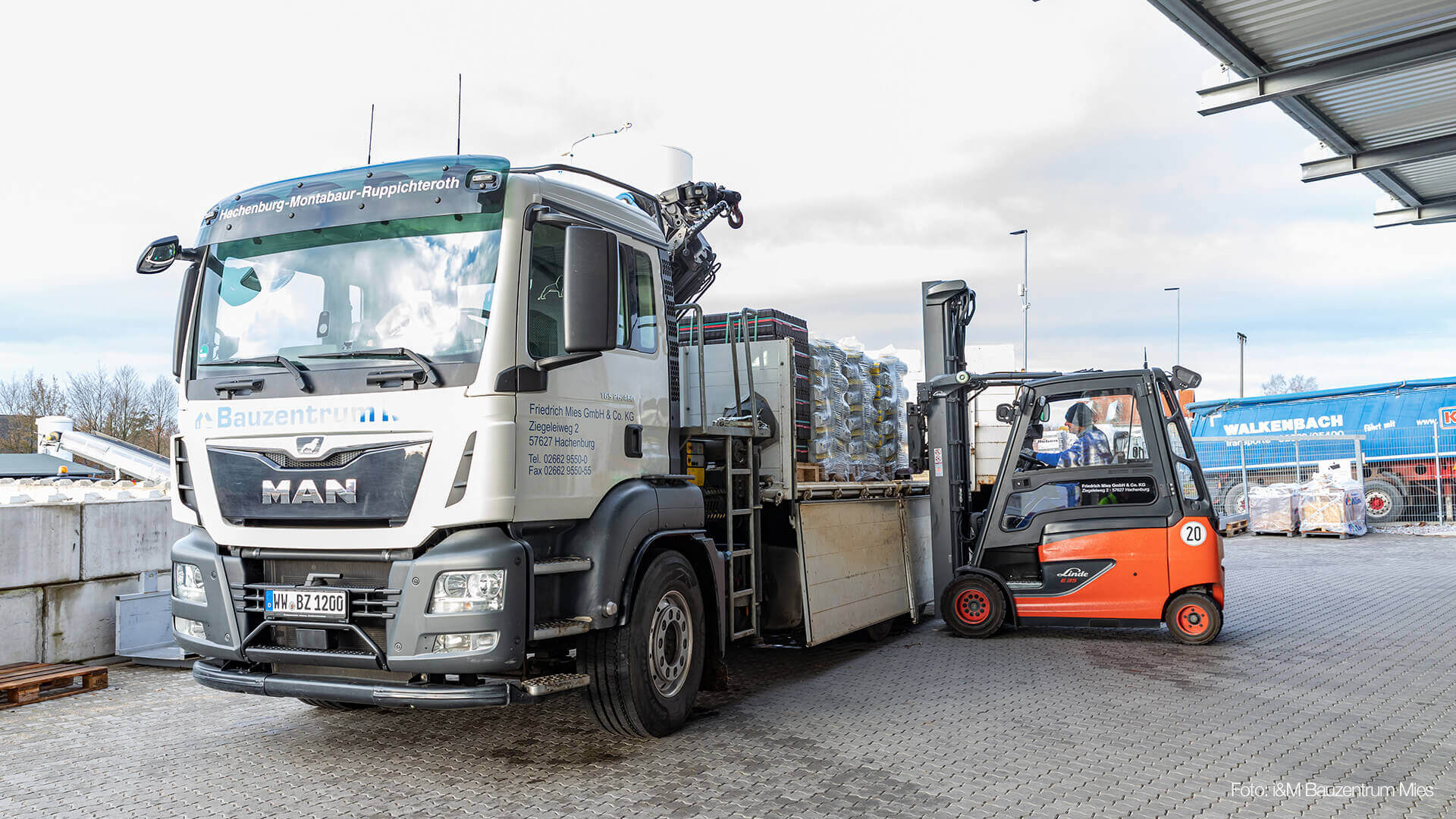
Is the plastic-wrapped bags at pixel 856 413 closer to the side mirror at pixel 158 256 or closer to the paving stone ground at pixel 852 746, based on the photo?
the paving stone ground at pixel 852 746

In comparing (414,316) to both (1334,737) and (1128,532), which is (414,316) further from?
(1128,532)

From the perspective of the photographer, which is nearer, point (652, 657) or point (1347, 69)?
point (652, 657)

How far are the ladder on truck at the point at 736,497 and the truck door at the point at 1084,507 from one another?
3.00m

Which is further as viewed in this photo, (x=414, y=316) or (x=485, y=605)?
(x=414, y=316)

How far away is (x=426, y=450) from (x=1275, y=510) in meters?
20.3

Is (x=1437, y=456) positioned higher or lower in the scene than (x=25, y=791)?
higher

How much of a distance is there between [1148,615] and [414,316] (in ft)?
21.6

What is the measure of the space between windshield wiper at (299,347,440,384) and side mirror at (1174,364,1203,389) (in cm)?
656

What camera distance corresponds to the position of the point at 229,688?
4711 millimetres

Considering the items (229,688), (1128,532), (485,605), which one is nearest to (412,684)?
(485,605)

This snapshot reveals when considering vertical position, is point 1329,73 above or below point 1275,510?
above

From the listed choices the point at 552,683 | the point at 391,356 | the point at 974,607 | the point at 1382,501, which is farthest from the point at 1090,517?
the point at 1382,501

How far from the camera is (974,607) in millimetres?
8906

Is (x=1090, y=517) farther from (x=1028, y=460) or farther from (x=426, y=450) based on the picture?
(x=426, y=450)
